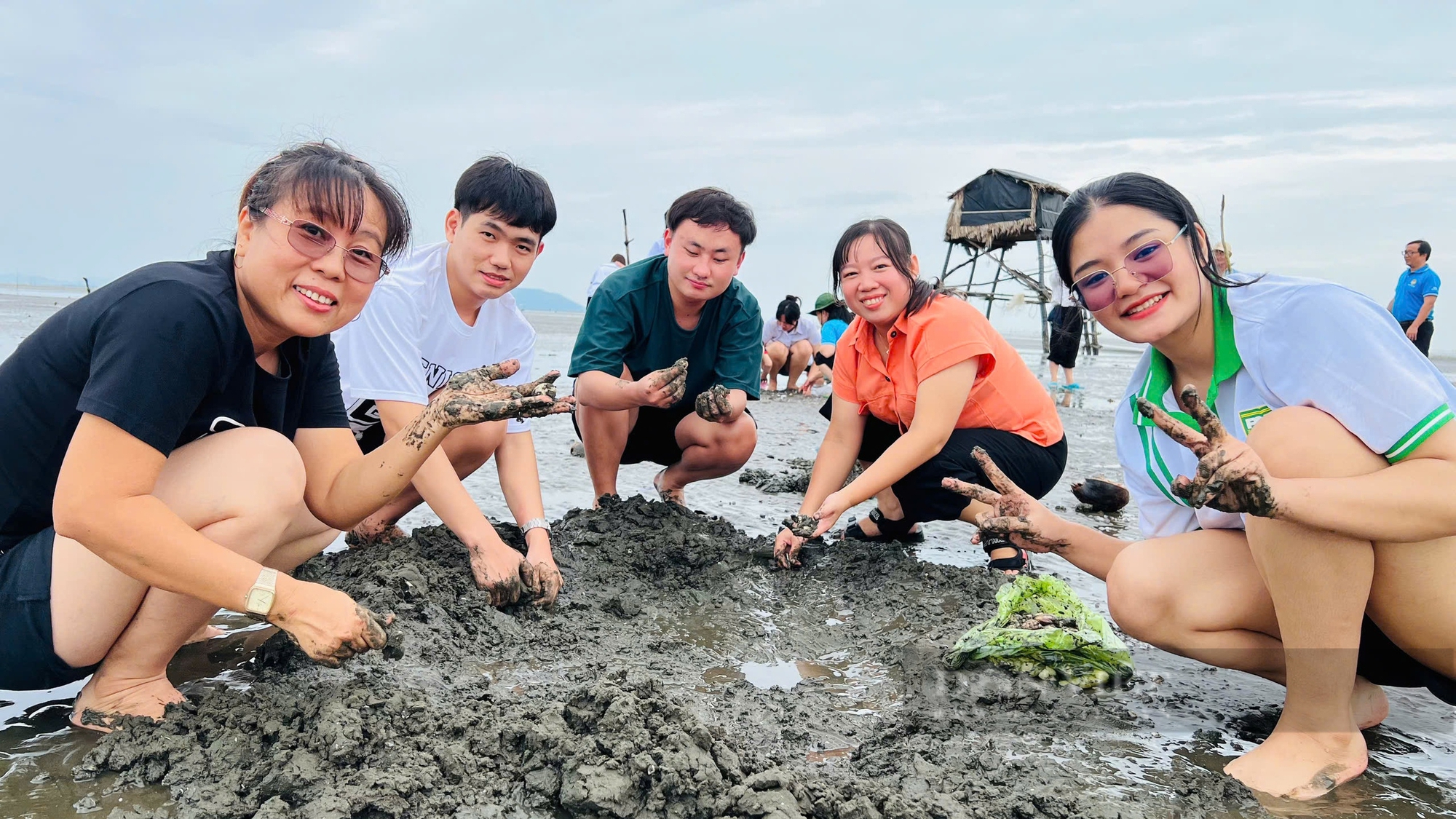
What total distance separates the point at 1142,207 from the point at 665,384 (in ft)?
6.65

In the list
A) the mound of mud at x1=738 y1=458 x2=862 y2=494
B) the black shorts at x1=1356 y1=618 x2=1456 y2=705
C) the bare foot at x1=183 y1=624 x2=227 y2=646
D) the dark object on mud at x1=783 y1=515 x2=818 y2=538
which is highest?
the black shorts at x1=1356 y1=618 x2=1456 y2=705

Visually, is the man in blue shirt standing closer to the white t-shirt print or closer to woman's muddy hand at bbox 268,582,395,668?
the white t-shirt print

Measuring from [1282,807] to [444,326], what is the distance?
289 centimetres

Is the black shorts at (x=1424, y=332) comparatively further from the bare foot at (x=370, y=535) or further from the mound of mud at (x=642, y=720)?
the bare foot at (x=370, y=535)

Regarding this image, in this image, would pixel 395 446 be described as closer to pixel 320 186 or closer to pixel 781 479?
pixel 320 186

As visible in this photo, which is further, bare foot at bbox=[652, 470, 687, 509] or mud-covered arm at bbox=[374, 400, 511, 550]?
bare foot at bbox=[652, 470, 687, 509]

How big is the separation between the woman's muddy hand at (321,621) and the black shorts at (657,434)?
2.50m

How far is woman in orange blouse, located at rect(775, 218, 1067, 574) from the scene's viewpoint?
11.1 ft

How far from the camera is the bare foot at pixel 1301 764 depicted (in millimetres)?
1880

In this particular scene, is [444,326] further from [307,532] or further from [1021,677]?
[1021,677]

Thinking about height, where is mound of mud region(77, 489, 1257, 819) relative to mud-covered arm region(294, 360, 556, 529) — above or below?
below

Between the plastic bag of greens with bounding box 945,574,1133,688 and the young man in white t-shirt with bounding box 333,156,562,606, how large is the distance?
53.5 inches

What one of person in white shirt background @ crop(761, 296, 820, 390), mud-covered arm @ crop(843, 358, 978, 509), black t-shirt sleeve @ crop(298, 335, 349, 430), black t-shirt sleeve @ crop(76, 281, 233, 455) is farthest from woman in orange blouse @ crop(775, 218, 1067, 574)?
person in white shirt background @ crop(761, 296, 820, 390)

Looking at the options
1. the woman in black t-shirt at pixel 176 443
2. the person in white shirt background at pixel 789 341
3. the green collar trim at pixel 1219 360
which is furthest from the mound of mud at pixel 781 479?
the person in white shirt background at pixel 789 341
